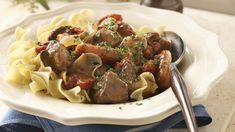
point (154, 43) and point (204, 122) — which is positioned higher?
point (154, 43)

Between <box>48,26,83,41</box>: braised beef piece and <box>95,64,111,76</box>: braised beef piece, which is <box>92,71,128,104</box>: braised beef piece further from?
<box>48,26,83,41</box>: braised beef piece

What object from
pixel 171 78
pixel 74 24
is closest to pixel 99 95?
pixel 171 78

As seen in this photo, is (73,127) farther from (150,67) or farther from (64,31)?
(64,31)

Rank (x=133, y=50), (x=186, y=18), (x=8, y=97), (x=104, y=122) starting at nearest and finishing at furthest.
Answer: (x=104, y=122) → (x=8, y=97) → (x=133, y=50) → (x=186, y=18)

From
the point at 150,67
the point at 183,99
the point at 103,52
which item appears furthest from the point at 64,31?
the point at 183,99

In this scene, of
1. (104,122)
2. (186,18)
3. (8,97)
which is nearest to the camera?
(104,122)

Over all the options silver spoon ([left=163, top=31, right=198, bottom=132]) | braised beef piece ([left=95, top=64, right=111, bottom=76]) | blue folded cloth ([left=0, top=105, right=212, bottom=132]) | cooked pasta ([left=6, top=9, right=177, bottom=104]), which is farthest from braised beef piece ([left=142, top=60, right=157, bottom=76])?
blue folded cloth ([left=0, top=105, right=212, bottom=132])

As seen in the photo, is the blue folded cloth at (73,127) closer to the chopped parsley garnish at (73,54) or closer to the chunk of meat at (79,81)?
the chunk of meat at (79,81)

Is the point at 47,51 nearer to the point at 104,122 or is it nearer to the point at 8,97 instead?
the point at 8,97
